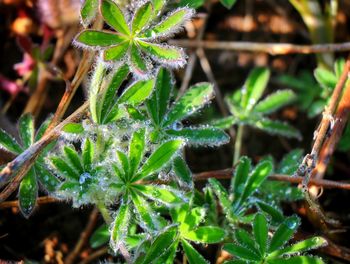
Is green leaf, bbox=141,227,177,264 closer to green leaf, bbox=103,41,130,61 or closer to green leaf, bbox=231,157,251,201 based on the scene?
green leaf, bbox=231,157,251,201

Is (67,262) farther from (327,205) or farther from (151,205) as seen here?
(327,205)

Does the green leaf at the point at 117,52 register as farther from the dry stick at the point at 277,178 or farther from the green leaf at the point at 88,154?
the dry stick at the point at 277,178

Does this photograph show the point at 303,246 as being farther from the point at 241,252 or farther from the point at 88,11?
the point at 88,11

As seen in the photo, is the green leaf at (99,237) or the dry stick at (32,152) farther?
the green leaf at (99,237)

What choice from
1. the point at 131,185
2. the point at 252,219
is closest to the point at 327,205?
the point at 252,219

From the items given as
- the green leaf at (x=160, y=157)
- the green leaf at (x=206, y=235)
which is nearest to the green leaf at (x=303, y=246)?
the green leaf at (x=206, y=235)

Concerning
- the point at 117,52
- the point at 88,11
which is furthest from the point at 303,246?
the point at 88,11
